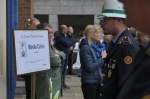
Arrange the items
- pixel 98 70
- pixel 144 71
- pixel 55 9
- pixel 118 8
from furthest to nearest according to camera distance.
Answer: pixel 55 9, pixel 98 70, pixel 118 8, pixel 144 71

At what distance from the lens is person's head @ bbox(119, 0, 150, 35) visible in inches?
46.5

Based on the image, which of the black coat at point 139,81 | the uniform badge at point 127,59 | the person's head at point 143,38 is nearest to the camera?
the black coat at point 139,81

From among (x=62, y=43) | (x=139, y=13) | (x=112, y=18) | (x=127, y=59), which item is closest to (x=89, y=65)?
(x=112, y=18)

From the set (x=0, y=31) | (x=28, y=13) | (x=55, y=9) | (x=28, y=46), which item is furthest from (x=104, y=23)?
(x=55, y=9)

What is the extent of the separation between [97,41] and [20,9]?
3831 mm

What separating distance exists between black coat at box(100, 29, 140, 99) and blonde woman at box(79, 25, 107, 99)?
2.24m

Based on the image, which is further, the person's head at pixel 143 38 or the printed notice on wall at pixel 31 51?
the printed notice on wall at pixel 31 51

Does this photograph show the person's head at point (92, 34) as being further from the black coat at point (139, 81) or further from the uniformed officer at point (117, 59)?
the black coat at point (139, 81)

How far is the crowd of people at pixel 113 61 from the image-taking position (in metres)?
1.18

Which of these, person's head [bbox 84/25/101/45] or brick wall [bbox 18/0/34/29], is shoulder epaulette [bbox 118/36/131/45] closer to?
person's head [bbox 84/25/101/45]

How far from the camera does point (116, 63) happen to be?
3.41 metres

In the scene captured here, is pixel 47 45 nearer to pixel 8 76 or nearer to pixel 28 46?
pixel 28 46

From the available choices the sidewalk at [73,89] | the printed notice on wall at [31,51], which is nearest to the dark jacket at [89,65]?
the printed notice on wall at [31,51]

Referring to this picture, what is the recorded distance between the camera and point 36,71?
5.43 metres
